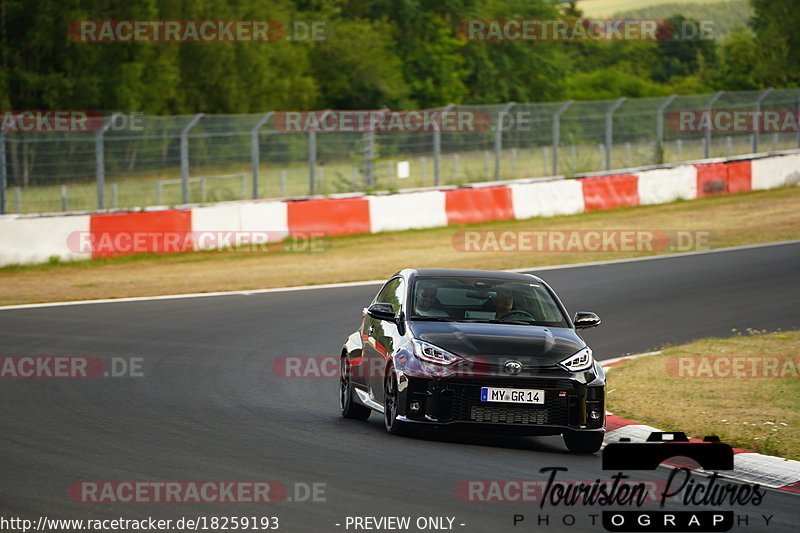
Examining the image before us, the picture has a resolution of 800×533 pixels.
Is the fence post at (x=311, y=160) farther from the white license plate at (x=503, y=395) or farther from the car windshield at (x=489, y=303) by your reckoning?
the white license plate at (x=503, y=395)

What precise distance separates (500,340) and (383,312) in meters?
1.12

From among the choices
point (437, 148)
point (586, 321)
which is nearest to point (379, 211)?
point (437, 148)

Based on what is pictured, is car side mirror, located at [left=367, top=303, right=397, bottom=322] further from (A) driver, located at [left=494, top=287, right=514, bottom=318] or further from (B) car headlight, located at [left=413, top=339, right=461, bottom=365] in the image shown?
(A) driver, located at [left=494, top=287, right=514, bottom=318]

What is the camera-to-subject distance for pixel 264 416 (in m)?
10.5

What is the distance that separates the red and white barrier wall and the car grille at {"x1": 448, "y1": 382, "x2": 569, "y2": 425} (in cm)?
1616

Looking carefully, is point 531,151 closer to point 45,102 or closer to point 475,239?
point 475,239

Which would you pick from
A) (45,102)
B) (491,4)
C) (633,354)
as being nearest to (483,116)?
(633,354)

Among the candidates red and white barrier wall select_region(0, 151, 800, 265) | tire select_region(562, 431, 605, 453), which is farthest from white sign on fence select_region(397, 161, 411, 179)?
tire select_region(562, 431, 605, 453)

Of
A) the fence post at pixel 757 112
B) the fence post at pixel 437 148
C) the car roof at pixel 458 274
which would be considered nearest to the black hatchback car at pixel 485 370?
the car roof at pixel 458 274

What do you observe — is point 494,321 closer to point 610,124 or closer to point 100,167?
point 100,167

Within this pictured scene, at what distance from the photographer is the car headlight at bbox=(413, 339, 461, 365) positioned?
30.5ft

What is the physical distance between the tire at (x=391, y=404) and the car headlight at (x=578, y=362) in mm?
1296

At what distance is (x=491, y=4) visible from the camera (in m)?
72.3

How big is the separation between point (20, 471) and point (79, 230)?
16633 millimetres
